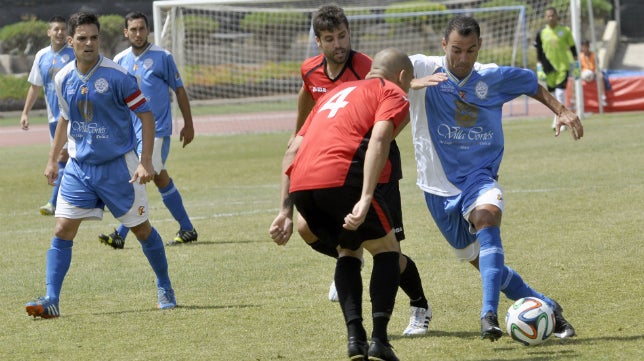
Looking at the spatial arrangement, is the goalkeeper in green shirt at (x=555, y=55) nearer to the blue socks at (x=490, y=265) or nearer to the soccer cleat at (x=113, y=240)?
the soccer cleat at (x=113, y=240)

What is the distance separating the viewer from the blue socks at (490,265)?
596 centimetres

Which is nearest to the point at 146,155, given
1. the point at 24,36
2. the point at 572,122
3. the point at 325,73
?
the point at 325,73

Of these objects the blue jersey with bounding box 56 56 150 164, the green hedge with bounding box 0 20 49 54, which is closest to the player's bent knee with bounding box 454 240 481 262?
the blue jersey with bounding box 56 56 150 164

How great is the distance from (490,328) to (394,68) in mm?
1430

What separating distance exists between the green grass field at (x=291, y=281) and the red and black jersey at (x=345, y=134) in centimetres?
105

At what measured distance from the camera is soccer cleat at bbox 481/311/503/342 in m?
5.76

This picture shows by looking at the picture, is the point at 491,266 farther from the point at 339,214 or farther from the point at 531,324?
the point at 339,214

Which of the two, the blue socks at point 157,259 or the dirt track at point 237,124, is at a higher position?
the blue socks at point 157,259

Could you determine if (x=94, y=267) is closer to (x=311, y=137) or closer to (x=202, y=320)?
(x=202, y=320)

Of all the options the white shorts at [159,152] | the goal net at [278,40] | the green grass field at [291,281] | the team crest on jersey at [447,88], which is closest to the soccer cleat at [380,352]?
the green grass field at [291,281]

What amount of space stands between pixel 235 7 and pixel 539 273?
21.1 meters

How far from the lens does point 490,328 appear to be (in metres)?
5.77

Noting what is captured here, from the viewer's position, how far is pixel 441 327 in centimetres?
656

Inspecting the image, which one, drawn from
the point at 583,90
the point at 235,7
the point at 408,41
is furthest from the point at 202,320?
the point at 408,41
